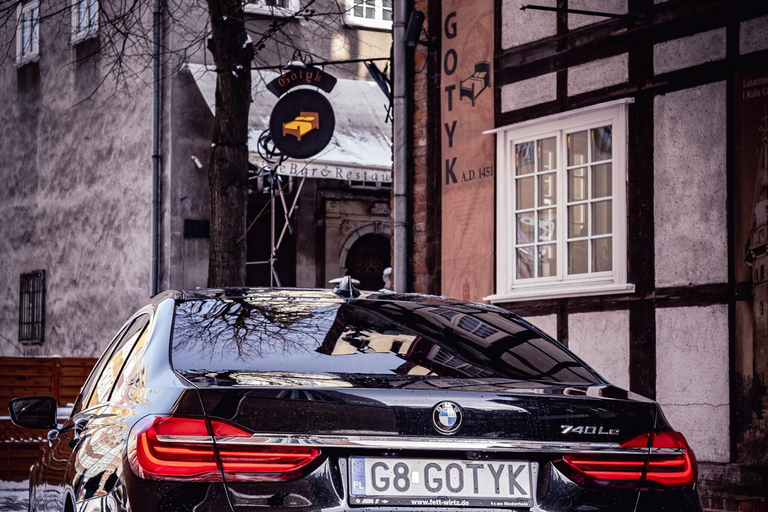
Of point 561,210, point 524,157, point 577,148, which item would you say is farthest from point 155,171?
point 577,148

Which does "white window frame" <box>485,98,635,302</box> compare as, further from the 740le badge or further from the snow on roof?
the snow on roof

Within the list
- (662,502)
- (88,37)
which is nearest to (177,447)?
(662,502)

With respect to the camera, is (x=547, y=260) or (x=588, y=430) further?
(x=547, y=260)

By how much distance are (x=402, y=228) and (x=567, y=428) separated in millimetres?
10583

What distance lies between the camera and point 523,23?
12742 millimetres

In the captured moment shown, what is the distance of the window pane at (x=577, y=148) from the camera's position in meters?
11.8

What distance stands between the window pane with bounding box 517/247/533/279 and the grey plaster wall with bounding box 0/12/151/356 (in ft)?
38.4

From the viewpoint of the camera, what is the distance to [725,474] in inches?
392

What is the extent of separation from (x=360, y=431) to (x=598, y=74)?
8.59 m

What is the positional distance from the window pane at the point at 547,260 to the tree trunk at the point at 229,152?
149 inches

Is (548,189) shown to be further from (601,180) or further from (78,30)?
(78,30)

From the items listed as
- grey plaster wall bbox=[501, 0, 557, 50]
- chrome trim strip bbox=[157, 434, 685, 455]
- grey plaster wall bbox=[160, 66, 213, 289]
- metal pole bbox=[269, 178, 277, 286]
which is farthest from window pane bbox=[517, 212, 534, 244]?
grey plaster wall bbox=[160, 66, 213, 289]

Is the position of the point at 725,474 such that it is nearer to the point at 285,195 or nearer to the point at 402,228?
the point at 402,228

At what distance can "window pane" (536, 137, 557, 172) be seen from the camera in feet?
40.3
